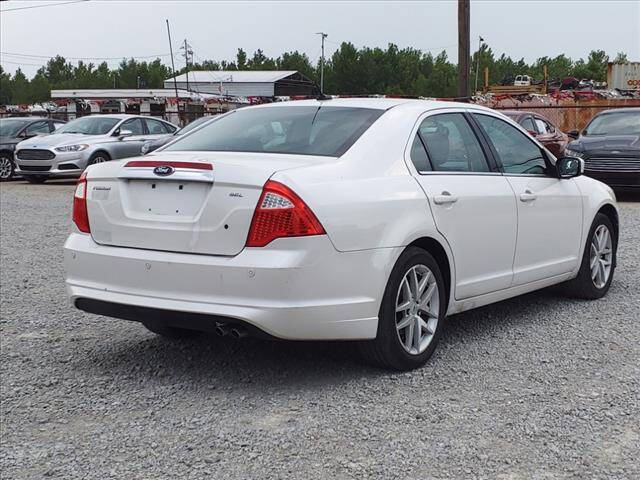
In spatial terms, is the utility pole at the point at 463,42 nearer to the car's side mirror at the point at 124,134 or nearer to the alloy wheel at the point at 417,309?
the car's side mirror at the point at 124,134

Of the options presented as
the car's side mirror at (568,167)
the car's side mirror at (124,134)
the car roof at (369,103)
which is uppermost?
the car roof at (369,103)

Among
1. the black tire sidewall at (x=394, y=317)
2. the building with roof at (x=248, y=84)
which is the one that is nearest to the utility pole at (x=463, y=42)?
the black tire sidewall at (x=394, y=317)

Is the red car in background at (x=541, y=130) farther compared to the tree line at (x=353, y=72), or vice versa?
the tree line at (x=353, y=72)

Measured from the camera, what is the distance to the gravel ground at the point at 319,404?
3658 mm

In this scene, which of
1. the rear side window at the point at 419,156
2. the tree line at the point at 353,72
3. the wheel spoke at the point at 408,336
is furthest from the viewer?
the tree line at the point at 353,72

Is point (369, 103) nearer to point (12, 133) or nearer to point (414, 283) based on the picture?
point (414, 283)

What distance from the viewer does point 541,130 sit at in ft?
59.0

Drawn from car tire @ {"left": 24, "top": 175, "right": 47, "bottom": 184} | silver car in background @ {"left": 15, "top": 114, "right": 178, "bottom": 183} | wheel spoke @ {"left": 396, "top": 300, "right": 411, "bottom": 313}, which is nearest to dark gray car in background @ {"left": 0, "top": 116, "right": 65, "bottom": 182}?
car tire @ {"left": 24, "top": 175, "right": 47, "bottom": 184}

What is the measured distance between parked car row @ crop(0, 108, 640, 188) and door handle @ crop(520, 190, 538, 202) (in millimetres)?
9408

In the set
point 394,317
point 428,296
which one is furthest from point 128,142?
point 394,317

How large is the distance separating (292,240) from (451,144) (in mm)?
1699

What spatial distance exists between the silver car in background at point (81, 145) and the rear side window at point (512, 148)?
14.5 m

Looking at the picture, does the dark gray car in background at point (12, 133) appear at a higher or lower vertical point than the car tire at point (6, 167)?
higher

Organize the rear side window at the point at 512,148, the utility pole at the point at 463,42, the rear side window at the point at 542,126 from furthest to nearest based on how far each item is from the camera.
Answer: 1. the utility pole at the point at 463,42
2. the rear side window at the point at 542,126
3. the rear side window at the point at 512,148
